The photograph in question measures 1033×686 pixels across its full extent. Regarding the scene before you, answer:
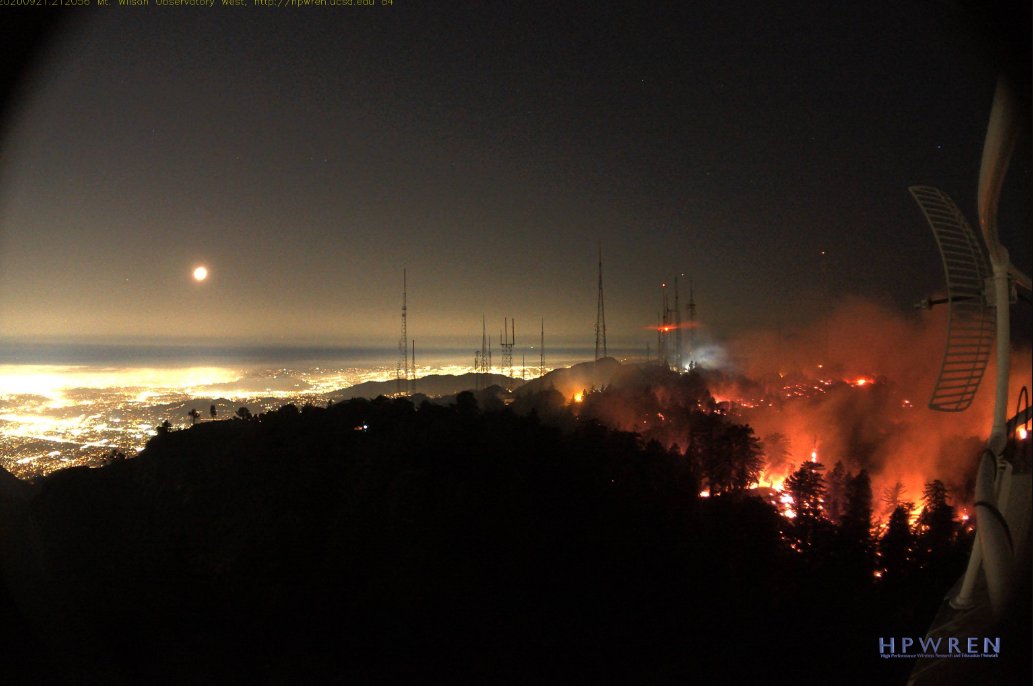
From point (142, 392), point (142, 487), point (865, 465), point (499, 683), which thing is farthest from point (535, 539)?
point (142, 392)

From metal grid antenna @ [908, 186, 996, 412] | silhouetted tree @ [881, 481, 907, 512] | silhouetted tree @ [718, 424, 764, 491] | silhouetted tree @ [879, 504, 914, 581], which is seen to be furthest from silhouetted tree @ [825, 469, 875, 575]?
metal grid antenna @ [908, 186, 996, 412]

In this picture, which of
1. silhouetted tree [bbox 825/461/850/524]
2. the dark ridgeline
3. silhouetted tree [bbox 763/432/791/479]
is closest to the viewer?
the dark ridgeline

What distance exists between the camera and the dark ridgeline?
8.45 metres

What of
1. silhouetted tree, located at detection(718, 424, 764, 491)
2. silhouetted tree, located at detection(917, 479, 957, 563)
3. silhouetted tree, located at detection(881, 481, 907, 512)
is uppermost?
silhouetted tree, located at detection(718, 424, 764, 491)

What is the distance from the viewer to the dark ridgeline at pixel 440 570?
27.7 ft

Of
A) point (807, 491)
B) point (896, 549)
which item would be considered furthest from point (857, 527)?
point (807, 491)

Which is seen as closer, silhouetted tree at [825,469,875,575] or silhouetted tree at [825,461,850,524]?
silhouetted tree at [825,469,875,575]

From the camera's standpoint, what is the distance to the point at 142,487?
15.6m

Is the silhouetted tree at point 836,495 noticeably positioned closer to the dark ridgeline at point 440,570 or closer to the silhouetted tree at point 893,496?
the dark ridgeline at point 440,570

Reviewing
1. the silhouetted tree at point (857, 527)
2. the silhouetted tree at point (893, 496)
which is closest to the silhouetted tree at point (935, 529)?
the silhouetted tree at point (857, 527)

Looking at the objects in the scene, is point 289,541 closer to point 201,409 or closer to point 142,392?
point 201,409

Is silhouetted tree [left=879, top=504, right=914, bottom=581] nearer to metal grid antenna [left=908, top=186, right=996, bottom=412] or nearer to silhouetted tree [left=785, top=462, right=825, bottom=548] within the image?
silhouetted tree [left=785, top=462, right=825, bottom=548]

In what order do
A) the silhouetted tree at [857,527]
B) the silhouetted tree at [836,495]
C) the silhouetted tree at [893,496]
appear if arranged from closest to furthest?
1. the silhouetted tree at [857,527]
2. the silhouetted tree at [836,495]
3. the silhouetted tree at [893,496]

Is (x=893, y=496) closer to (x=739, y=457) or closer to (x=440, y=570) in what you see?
(x=739, y=457)
